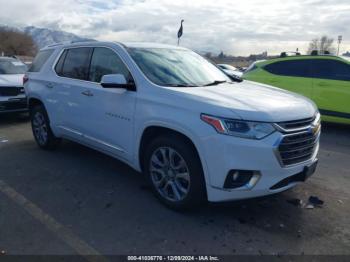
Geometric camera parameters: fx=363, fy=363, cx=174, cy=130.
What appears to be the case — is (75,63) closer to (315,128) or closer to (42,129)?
(42,129)

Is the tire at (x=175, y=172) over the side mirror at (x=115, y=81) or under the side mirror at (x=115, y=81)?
under

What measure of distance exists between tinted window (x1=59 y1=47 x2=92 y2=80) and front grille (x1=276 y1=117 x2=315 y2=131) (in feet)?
9.42

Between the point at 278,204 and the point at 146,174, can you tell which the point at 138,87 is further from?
the point at 278,204

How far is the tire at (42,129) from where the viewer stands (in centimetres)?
607

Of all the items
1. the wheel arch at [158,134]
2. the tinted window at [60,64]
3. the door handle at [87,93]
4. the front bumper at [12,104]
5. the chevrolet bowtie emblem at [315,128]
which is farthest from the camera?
the front bumper at [12,104]

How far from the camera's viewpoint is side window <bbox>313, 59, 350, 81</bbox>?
785 cm

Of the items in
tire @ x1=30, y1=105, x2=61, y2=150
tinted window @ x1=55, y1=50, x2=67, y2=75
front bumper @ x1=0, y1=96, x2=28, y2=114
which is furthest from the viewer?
front bumper @ x1=0, y1=96, x2=28, y2=114

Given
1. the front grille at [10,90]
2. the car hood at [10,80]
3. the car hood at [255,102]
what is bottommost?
the front grille at [10,90]

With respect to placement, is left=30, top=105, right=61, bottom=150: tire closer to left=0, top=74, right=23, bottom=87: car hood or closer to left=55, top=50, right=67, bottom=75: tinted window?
left=55, top=50, right=67, bottom=75: tinted window

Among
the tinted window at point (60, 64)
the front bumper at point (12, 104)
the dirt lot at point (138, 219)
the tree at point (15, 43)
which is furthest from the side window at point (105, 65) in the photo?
the tree at point (15, 43)

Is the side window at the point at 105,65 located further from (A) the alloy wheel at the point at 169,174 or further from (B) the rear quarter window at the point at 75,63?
(A) the alloy wheel at the point at 169,174

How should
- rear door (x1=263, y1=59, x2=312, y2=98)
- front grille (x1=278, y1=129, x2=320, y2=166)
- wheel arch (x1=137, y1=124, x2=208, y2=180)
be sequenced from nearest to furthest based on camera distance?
front grille (x1=278, y1=129, x2=320, y2=166), wheel arch (x1=137, y1=124, x2=208, y2=180), rear door (x1=263, y1=59, x2=312, y2=98)

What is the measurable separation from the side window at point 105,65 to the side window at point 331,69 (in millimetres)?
5367

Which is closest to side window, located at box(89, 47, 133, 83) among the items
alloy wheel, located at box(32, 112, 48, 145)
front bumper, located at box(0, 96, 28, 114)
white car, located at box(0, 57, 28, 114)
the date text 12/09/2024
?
alloy wheel, located at box(32, 112, 48, 145)
